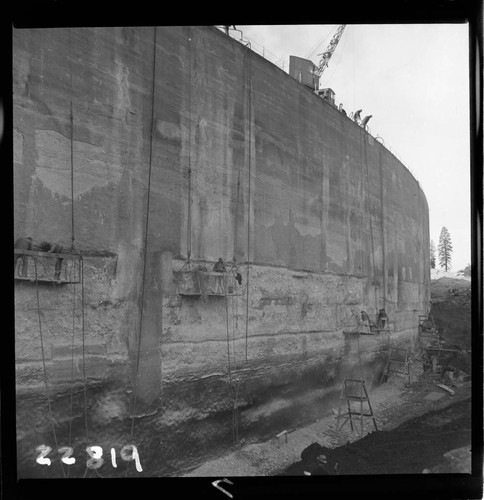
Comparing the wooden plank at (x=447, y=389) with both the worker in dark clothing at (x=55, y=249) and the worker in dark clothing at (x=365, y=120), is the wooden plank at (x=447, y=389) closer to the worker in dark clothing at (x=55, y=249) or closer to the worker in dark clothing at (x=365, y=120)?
the worker in dark clothing at (x=365, y=120)

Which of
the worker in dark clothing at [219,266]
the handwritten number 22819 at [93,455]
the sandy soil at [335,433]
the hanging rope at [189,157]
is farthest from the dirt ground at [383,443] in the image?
the hanging rope at [189,157]

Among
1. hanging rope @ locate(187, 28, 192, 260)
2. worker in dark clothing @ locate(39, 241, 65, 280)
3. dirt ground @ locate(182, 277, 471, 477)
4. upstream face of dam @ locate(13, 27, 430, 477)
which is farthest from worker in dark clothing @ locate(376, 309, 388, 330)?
worker in dark clothing @ locate(39, 241, 65, 280)

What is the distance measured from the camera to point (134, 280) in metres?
6.78

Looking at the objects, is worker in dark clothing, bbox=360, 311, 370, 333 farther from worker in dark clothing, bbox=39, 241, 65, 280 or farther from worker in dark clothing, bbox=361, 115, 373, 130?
worker in dark clothing, bbox=39, 241, 65, 280

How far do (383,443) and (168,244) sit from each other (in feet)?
24.1

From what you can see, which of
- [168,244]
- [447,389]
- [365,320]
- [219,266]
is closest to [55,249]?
[168,244]

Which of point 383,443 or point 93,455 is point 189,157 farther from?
point 383,443

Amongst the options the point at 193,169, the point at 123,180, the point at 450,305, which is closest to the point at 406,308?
the point at 450,305

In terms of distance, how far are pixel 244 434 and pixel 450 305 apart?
23315 mm

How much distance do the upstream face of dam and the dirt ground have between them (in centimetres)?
40

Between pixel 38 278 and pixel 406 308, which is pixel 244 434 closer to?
pixel 38 278

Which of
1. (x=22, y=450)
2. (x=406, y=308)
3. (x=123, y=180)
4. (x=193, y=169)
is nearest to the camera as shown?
(x=22, y=450)

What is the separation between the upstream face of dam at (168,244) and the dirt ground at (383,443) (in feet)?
1.30

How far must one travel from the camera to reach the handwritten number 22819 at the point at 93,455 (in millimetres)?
5661
